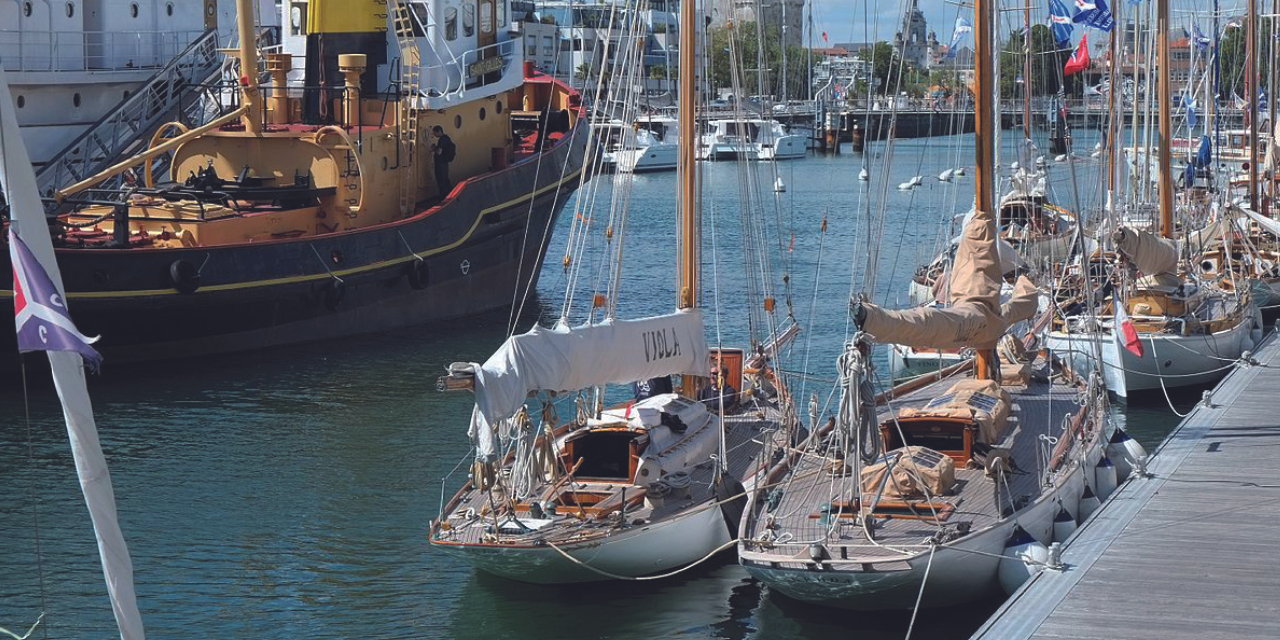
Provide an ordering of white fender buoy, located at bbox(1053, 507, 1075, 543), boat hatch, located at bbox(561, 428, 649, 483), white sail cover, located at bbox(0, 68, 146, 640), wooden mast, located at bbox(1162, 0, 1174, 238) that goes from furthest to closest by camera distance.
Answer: wooden mast, located at bbox(1162, 0, 1174, 238) < boat hatch, located at bbox(561, 428, 649, 483) < white fender buoy, located at bbox(1053, 507, 1075, 543) < white sail cover, located at bbox(0, 68, 146, 640)

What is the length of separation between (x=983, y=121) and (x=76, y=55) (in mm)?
24597

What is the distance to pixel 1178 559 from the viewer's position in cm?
1572

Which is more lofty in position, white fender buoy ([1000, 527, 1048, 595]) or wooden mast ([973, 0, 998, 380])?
wooden mast ([973, 0, 998, 380])

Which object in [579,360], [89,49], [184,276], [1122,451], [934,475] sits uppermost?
[89,49]

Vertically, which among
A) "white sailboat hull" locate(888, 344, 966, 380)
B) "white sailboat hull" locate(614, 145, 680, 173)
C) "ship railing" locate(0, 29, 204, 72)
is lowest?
"white sailboat hull" locate(888, 344, 966, 380)

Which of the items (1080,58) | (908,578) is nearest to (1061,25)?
(1080,58)

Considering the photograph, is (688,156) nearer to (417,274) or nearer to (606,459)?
(606,459)

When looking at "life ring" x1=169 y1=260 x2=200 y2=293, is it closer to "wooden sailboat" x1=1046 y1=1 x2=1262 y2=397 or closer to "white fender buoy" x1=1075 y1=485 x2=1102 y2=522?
"wooden sailboat" x1=1046 y1=1 x2=1262 y2=397

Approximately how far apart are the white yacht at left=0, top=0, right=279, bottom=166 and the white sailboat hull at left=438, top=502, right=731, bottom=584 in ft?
73.9

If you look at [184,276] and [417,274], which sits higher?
[184,276]

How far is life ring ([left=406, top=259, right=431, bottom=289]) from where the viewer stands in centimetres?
3300

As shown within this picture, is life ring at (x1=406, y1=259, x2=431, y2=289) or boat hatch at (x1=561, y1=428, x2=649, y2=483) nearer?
boat hatch at (x1=561, y1=428, x2=649, y2=483)

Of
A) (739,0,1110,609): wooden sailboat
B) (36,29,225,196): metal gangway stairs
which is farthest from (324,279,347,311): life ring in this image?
(739,0,1110,609): wooden sailboat

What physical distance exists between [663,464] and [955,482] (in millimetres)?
3129
